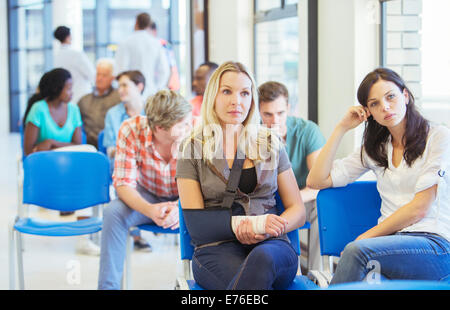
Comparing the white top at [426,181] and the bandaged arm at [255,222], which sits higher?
the white top at [426,181]

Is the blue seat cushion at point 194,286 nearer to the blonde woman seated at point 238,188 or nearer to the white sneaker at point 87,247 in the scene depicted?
the blonde woman seated at point 238,188

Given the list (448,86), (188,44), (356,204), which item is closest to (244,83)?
(356,204)

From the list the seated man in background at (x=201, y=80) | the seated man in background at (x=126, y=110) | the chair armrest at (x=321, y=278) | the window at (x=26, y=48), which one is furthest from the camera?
the window at (x=26, y=48)

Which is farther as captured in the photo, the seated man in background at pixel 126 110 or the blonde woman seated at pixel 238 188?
the seated man in background at pixel 126 110

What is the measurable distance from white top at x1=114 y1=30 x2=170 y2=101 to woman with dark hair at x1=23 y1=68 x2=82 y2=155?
1252 mm

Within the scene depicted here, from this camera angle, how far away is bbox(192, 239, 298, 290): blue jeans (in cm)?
196

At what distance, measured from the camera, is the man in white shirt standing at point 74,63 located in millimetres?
6434

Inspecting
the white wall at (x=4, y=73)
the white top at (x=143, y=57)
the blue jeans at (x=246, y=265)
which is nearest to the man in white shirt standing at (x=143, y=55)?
the white top at (x=143, y=57)

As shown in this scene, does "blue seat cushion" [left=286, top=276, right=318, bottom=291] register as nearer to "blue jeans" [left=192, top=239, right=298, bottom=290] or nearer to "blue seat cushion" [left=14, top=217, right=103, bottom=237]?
"blue jeans" [left=192, top=239, right=298, bottom=290]

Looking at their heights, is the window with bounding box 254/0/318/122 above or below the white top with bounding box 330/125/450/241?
above

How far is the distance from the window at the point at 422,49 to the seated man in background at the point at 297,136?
583mm

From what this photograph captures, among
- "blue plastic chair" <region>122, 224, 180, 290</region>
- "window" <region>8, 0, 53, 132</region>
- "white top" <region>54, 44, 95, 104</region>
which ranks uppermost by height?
"window" <region>8, 0, 53, 132</region>

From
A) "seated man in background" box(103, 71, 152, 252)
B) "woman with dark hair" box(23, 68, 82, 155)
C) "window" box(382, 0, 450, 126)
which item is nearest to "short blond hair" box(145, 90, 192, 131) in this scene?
"window" box(382, 0, 450, 126)
